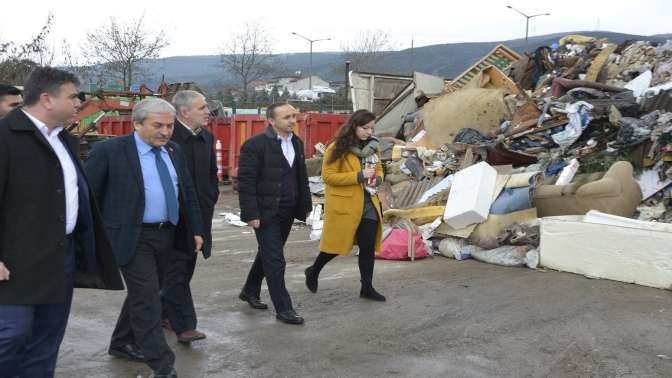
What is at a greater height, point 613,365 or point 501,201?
point 501,201

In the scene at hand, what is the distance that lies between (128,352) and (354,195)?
2364 mm

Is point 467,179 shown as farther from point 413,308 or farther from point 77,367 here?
point 77,367

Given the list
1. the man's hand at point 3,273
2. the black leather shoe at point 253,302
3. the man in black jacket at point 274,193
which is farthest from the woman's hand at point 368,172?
the man's hand at point 3,273

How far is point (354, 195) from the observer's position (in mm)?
6309

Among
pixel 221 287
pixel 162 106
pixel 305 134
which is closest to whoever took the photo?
pixel 162 106

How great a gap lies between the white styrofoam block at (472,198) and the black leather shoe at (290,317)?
10.8 ft

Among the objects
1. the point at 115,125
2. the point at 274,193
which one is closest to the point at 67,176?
the point at 274,193

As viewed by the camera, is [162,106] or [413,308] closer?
[162,106]

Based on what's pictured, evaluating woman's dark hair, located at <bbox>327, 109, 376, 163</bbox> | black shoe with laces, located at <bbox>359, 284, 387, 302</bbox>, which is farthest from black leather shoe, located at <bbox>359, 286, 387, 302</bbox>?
woman's dark hair, located at <bbox>327, 109, 376, 163</bbox>

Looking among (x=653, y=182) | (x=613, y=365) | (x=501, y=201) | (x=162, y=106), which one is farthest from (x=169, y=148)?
(x=653, y=182)

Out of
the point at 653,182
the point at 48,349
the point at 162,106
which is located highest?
the point at 162,106

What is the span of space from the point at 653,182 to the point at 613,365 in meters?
4.37

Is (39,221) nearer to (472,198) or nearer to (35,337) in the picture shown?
(35,337)

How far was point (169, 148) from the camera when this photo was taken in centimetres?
468
